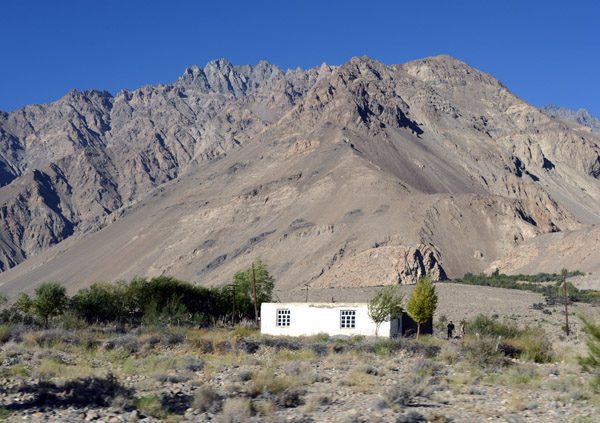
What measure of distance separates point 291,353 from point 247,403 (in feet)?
34.9

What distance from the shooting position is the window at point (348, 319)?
1399 inches

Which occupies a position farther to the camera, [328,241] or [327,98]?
[327,98]

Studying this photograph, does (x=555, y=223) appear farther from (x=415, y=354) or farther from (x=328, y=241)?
(x=415, y=354)

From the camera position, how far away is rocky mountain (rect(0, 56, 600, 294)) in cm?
8756

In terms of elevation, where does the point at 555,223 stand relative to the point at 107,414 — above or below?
above

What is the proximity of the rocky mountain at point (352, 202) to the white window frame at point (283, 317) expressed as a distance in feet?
126

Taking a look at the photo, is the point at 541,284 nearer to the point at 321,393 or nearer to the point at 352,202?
the point at 352,202

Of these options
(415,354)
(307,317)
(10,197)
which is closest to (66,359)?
(415,354)

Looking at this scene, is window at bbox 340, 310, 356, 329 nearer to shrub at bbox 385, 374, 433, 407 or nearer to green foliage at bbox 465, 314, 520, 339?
green foliage at bbox 465, 314, 520, 339

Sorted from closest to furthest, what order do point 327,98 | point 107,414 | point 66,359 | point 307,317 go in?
point 107,414 → point 66,359 → point 307,317 → point 327,98

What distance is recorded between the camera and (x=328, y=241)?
90188 millimetres

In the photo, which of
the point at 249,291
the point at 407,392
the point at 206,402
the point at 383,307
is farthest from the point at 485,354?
the point at 249,291

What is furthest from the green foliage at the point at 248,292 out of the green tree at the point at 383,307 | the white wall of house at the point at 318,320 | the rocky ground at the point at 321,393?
the rocky ground at the point at 321,393

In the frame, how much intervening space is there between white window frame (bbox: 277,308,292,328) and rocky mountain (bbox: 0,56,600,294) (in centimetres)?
3854
